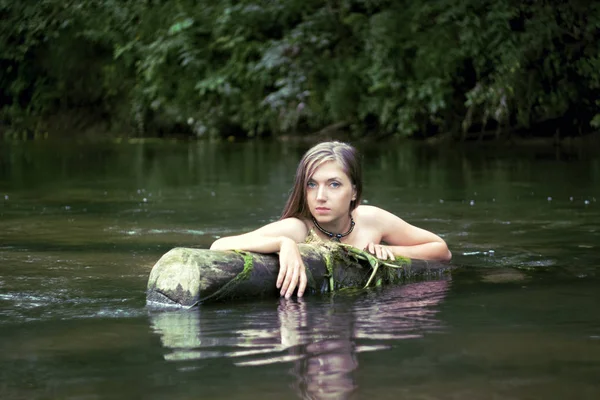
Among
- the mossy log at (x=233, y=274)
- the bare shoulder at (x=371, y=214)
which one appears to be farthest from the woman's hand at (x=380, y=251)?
the bare shoulder at (x=371, y=214)

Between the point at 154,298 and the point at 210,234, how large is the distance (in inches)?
136

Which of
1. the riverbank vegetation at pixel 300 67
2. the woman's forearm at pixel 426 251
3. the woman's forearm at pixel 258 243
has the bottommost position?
the woman's forearm at pixel 426 251

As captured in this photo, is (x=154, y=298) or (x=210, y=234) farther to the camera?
(x=210, y=234)

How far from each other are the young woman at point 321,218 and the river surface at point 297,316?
278 millimetres

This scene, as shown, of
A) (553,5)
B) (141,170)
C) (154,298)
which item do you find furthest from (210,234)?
(553,5)

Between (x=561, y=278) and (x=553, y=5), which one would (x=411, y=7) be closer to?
(x=553, y=5)

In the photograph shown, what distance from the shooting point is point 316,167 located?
6840mm

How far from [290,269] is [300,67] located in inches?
774

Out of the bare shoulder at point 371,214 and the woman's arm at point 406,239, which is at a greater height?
the bare shoulder at point 371,214

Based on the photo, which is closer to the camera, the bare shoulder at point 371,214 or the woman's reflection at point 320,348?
the woman's reflection at point 320,348

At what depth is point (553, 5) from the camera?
2089 cm

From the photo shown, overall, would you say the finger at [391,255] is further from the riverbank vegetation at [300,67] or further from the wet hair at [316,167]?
the riverbank vegetation at [300,67]

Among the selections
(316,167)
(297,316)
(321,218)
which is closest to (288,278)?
(297,316)

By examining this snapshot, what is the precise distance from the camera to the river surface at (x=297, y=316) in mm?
4406
